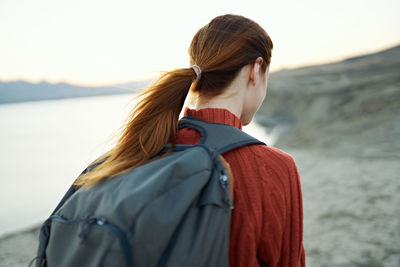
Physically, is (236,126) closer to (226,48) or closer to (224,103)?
(224,103)

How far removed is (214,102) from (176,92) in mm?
155

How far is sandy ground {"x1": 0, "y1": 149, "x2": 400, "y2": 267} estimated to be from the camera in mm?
3107

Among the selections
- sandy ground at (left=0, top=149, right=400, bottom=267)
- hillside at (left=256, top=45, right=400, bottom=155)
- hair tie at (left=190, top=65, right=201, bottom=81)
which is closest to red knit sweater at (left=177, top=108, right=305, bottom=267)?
hair tie at (left=190, top=65, right=201, bottom=81)

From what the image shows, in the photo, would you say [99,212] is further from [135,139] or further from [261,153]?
[261,153]

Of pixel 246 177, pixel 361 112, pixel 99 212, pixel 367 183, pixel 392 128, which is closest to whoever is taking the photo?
pixel 99 212

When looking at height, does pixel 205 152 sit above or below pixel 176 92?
below

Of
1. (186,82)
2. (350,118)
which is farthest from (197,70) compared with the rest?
(350,118)

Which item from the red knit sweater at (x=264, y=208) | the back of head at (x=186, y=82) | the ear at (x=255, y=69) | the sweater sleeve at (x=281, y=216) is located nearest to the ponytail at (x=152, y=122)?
the back of head at (x=186, y=82)

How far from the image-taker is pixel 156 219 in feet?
2.57

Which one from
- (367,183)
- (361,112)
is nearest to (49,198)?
(367,183)

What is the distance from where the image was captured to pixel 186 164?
0.86 m

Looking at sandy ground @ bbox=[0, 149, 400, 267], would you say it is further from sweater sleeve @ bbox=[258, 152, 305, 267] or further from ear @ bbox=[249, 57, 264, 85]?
ear @ bbox=[249, 57, 264, 85]

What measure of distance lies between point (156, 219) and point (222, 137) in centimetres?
35

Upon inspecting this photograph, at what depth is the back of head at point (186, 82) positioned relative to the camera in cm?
106
